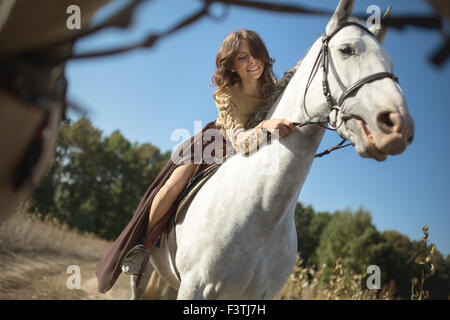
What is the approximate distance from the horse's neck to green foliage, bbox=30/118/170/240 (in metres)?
19.0

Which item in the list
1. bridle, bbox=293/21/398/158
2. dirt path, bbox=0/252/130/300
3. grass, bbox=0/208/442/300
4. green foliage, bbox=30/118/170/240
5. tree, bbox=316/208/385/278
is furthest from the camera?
green foliage, bbox=30/118/170/240

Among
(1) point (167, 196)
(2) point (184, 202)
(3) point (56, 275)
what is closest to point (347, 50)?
(2) point (184, 202)

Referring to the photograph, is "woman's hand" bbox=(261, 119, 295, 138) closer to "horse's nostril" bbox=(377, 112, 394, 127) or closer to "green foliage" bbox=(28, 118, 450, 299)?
"horse's nostril" bbox=(377, 112, 394, 127)

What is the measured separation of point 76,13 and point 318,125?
162cm

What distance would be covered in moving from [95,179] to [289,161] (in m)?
24.7

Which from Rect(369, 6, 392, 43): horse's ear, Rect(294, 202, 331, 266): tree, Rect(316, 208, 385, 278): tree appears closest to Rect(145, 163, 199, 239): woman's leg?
Rect(369, 6, 392, 43): horse's ear

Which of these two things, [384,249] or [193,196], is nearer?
[193,196]

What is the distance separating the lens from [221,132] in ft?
8.36

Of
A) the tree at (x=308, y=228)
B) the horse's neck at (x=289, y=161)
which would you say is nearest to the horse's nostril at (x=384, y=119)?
the horse's neck at (x=289, y=161)

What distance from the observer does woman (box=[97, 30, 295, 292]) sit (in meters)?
2.46

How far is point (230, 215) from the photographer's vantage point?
1916 mm

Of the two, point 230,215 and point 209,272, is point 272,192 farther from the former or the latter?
point 209,272

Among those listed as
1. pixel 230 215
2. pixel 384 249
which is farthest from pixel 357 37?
pixel 384 249

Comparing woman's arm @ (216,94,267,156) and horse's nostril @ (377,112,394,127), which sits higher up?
woman's arm @ (216,94,267,156)
